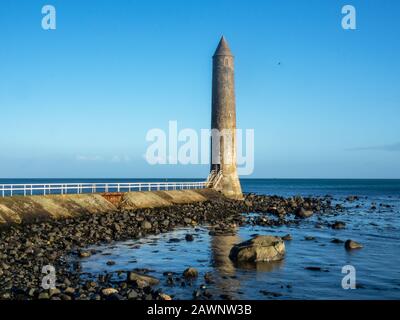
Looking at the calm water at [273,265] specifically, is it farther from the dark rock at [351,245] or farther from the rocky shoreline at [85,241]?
the rocky shoreline at [85,241]

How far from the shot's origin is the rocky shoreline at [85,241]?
11578 millimetres

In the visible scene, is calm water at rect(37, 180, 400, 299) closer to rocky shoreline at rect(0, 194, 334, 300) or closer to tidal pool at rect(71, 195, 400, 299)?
tidal pool at rect(71, 195, 400, 299)

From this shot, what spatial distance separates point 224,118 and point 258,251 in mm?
26638

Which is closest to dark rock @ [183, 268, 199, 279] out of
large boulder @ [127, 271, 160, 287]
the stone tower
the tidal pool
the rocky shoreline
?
the rocky shoreline

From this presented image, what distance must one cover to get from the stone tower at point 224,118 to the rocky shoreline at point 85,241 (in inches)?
244

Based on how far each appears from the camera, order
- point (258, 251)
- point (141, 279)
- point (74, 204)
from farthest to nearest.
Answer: point (74, 204), point (258, 251), point (141, 279)

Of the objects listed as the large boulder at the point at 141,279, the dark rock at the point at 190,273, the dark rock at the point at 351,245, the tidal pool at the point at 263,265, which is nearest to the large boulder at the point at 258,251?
the tidal pool at the point at 263,265

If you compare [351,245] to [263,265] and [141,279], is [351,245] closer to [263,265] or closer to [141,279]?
[263,265]

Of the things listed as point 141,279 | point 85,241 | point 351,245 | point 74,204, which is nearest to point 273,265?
point 141,279

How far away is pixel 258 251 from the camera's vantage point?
1680 centimetres

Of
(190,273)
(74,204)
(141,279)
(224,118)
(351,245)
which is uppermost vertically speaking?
(224,118)

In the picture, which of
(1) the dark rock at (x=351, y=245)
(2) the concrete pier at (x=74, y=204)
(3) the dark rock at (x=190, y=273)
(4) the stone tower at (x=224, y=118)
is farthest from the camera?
(4) the stone tower at (x=224, y=118)

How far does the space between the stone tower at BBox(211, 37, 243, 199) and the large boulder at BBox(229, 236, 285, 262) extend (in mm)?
25558
